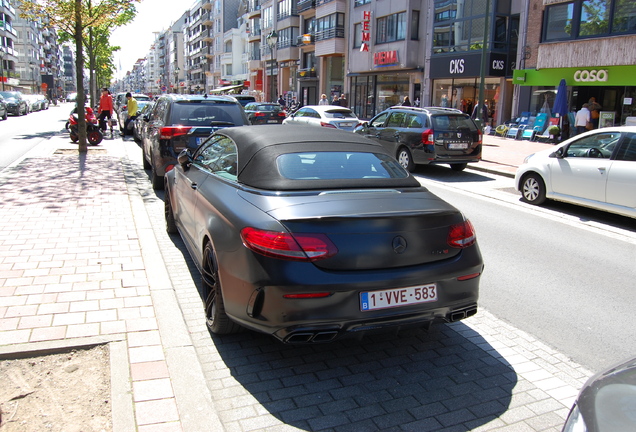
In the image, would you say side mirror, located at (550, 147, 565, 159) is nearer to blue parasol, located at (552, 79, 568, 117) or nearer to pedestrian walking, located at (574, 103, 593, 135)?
pedestrian walking, located at (574, 103, 593, 135)

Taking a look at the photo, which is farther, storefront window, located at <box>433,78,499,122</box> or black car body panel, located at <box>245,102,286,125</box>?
storefront window, located at <box>433,78,499,122</box>

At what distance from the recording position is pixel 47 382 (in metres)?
3.40

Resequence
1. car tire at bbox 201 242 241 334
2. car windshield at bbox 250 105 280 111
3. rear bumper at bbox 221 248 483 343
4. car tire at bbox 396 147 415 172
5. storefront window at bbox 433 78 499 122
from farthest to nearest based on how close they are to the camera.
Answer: storefront window at bbox 433 78 499 122
car windshield at bbox 250 105 280 111
car tire at bbox 396 147 415 172
car tire at bbox 201 242 241 334
rear bumper at bbox 221 248 483 343

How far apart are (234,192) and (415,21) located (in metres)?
32.5

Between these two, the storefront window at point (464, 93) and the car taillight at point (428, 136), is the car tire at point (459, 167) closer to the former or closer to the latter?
the car taillight at point (428, 136)

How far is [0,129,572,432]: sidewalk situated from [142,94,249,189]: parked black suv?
0.89 meters

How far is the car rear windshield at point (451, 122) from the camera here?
534 inches

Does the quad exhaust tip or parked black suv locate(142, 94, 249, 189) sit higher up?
parked black suv locate(142, 94, 249, 189)

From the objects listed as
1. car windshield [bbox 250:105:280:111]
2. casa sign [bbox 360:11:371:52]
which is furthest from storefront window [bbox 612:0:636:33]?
casa sign [bbox 360:11:371:52]

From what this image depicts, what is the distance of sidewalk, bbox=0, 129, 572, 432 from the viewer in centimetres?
322

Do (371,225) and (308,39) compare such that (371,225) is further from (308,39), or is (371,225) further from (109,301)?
(308,39)

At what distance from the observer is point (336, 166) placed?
173 inches

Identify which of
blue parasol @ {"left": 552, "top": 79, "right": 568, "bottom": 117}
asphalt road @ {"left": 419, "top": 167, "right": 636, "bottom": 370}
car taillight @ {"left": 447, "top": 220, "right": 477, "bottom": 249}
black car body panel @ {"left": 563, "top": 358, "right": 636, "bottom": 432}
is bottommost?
asphalt road @ {"left": 419, "top": 167, "right": 636, "bottom": 370}

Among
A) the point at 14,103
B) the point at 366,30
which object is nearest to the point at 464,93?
the point at 366,30
